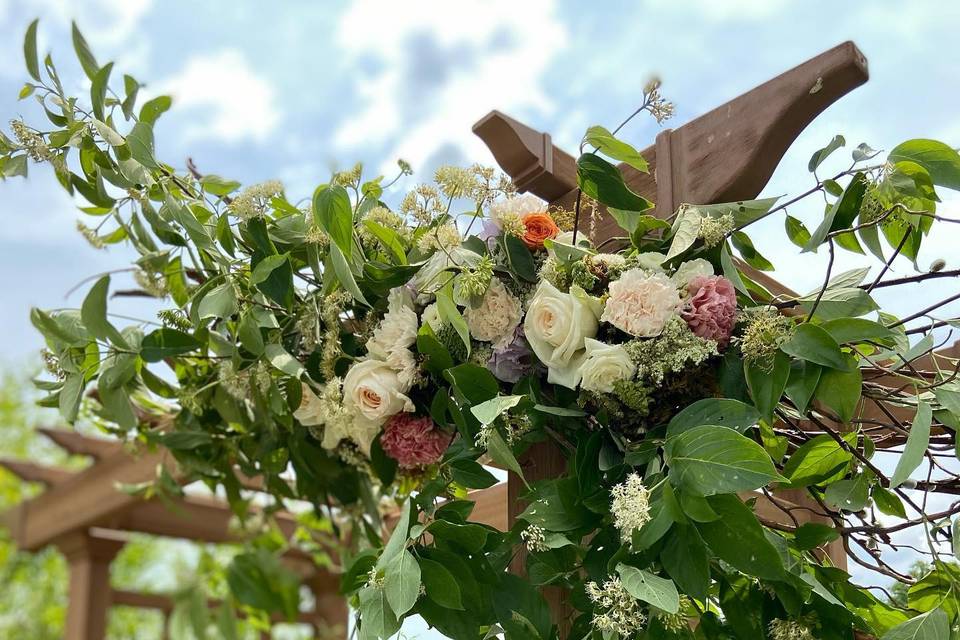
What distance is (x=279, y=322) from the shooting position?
3.57 ft

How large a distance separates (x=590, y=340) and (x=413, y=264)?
0.77 ft

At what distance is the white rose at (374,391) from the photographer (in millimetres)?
943

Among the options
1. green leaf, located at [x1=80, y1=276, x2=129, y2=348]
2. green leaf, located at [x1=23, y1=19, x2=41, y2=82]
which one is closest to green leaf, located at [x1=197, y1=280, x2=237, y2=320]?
green leaf, located at [x1=80, y1=276, x2=129, y2=348]

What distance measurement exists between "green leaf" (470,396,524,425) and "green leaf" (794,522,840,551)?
10.5 inches

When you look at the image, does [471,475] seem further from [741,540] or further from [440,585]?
[741,540]

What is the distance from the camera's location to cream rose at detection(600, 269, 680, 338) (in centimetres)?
78

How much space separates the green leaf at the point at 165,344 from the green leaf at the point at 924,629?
0.78 m

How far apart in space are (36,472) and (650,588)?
306 centimetres

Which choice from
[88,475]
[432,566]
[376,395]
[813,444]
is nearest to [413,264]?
[376,395]

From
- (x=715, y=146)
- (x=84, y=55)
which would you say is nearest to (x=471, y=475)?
(x=715, y=146)

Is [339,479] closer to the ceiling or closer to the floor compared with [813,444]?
closer to the ceiling

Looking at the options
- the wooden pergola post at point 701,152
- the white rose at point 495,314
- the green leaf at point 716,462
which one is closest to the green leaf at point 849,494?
the wooden pergola post at point 701,152

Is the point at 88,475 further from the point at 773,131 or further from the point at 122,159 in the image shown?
the point at 773,131

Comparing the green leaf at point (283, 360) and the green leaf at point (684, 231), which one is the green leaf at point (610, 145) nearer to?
the green leaf at point (684, 231)
